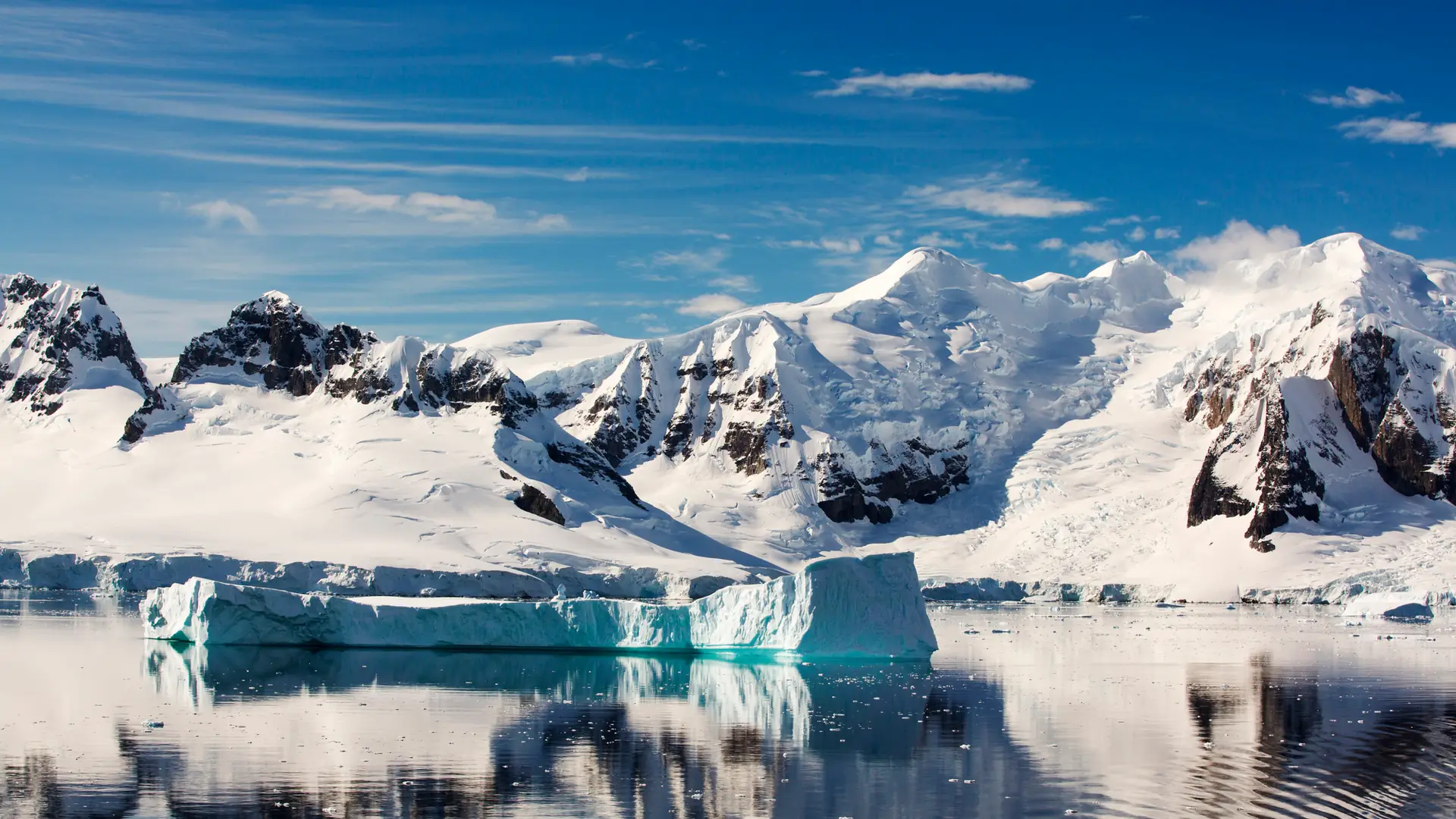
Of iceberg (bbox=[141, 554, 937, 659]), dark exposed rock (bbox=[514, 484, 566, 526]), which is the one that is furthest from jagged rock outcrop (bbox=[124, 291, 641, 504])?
iceberg (bbox=[141, 554, 937, 659])

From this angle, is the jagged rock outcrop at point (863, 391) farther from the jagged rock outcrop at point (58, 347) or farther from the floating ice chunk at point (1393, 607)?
the floating ice chunk at point (1393, 607)

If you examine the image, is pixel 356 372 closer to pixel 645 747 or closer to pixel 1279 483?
pixel 1279 483

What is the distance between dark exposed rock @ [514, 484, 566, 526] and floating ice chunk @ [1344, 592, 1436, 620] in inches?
2188

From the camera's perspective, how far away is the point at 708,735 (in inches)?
1244

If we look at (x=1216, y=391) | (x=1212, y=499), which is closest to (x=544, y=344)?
(x=1216, y=391)

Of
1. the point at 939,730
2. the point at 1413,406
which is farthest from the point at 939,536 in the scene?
the point at 939,730

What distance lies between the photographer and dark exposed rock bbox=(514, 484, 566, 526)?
112 meters

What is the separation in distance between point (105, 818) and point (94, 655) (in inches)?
1093

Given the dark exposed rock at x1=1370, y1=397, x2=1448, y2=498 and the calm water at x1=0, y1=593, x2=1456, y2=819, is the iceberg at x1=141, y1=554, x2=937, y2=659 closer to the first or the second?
the calm water at x1=0, y1=593, x2=1456, y2=819

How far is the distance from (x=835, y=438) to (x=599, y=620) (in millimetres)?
101998

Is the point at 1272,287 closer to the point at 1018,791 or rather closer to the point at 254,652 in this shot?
A: the point at 254,652

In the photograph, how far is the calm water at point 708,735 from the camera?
23812mm

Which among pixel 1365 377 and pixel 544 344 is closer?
pixel 1365 377

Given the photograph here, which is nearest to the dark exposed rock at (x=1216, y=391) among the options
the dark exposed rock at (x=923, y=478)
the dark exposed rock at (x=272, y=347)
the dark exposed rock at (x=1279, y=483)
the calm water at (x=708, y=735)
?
the dark exposed rock at (x=1279, y=483)
